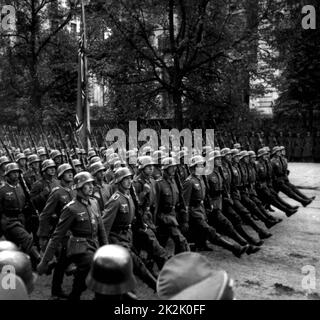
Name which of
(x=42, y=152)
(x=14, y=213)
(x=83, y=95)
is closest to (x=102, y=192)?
(x=14, y=213)

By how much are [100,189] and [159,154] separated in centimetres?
193

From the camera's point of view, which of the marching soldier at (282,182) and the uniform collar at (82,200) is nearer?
the uniform collar at (82,200)

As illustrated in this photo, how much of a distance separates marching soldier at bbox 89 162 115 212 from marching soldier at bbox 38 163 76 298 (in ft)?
1.75

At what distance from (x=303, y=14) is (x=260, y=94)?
16.2 ft

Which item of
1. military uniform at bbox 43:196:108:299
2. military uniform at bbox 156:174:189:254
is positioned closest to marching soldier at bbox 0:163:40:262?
military uniform at bbox 43:196:108:299

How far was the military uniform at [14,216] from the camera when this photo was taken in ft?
24.3

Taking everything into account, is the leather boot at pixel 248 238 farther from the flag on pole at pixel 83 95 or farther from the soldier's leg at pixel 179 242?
the flag on pole at pixel 83 95

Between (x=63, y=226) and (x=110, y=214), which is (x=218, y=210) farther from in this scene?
(x=63, y=226)

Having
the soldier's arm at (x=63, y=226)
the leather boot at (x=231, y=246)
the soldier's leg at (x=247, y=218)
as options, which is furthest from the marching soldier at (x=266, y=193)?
the soldier's arm at (x=63, y=226)

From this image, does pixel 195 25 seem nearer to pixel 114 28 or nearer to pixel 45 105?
pixel 114 28

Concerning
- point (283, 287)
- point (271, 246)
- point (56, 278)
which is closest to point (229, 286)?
point (56, 278)

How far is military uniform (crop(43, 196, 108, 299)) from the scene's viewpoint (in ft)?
19.5

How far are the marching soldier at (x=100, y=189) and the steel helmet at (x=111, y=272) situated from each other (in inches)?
206

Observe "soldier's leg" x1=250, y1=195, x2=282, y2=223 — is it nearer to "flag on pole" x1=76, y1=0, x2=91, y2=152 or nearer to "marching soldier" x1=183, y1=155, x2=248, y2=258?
"marching soldier" x1=183, y1=155, x2=248, y2=258
